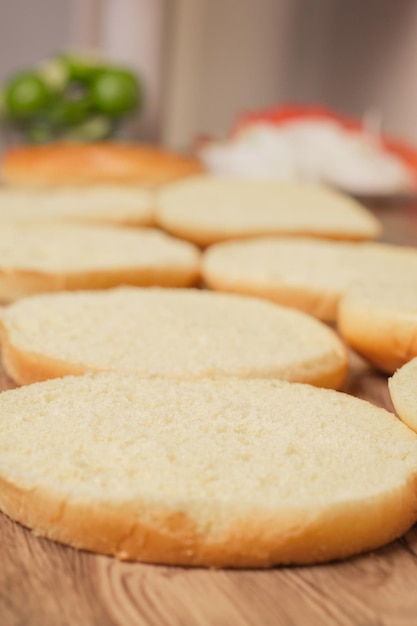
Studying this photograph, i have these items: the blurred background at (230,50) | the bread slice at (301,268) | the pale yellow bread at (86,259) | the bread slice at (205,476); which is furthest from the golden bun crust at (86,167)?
the bread slice at (205,476)

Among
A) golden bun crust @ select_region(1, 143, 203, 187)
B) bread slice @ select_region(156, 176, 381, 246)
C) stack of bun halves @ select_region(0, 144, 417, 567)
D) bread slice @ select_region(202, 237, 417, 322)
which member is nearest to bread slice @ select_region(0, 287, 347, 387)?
stack of bun halves @ select_region(0, 144, 417, 567)

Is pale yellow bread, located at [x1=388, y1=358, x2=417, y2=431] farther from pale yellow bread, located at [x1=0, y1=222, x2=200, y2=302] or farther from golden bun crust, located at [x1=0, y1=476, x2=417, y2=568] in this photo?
pale yellow bread, located at [x1=0, y1=222, x2=200, y2=302]

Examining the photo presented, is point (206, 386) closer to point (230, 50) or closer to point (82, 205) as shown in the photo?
point (82, 205)

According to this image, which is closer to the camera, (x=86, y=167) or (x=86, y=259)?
(x=86, y=259)

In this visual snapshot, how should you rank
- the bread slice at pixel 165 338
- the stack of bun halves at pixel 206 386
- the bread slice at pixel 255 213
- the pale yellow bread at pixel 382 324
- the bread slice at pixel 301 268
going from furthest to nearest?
the bread slice at pixel 255 213, the bread slice at pixel 301 268, the pale yellow bread at pixel 382 324, the bread slice at pixel 165 338, the stack of bun halves at pixel 206 386

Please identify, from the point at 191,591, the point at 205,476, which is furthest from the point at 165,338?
the point at 191,591

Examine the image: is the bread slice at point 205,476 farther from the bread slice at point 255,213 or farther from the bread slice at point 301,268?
the bread slice at point 255,213
